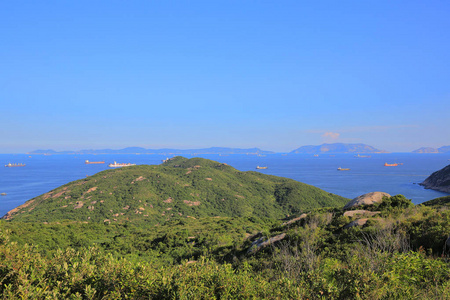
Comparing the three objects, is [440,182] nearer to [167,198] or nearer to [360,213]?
[167,198]

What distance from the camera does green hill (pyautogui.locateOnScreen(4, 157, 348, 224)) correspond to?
201 ft

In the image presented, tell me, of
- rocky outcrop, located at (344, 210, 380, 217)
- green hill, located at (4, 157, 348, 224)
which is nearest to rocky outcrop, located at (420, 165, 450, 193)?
green hill, located at (4, 157, 348, 224)

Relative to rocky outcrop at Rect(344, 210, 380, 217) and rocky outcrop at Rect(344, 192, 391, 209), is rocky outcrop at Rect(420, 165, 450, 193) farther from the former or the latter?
rocky outcrop at Rect(344, 210, 380, 217)

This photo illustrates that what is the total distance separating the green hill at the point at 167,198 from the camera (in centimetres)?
6134

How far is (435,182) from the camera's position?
371 ft

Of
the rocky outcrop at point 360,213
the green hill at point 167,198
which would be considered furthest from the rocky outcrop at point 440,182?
the rocky outcrop at point 360,213

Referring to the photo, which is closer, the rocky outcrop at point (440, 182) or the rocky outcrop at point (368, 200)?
the rocky outcrop at point (368, 200)

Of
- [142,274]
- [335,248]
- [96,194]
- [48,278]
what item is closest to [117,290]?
[142,274]

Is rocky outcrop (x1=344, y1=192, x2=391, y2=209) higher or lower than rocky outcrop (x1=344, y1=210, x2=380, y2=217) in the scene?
higher

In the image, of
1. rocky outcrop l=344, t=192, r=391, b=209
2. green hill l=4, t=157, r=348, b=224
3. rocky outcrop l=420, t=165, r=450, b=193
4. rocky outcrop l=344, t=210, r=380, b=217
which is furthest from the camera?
rocky outcrop l=420, t=165, r=450, b=193

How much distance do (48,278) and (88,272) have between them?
105cm

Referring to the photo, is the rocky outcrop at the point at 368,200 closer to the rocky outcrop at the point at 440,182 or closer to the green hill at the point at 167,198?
the green hill at the point at 167,198

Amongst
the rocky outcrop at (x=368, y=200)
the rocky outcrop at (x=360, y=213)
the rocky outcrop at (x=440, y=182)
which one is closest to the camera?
the rocky outcrop at (x=360, y=213)

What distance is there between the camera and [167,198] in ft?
241
